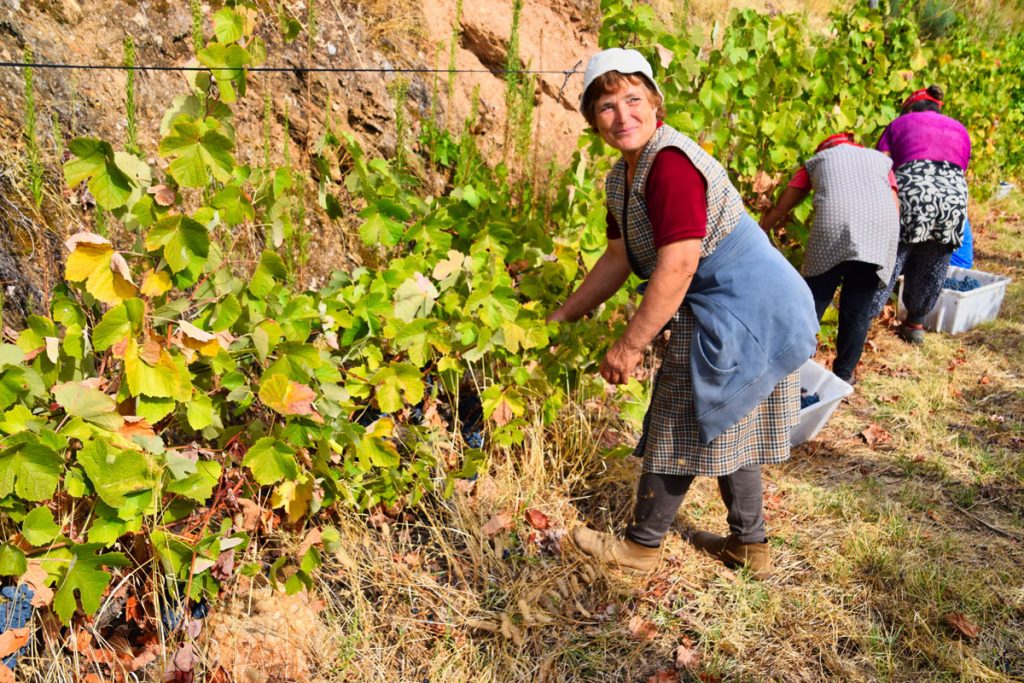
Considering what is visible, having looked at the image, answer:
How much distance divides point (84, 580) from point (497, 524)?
1.27 m

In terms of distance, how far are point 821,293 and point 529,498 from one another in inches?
77.5

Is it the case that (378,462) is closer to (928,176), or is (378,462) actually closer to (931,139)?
(928,176)

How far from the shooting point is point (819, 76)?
4.05 m

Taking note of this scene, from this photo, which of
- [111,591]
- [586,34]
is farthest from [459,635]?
[586,34]

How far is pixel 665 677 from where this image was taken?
2.14 metres

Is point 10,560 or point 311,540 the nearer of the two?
point 10,560

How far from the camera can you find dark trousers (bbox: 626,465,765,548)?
2.26 metres

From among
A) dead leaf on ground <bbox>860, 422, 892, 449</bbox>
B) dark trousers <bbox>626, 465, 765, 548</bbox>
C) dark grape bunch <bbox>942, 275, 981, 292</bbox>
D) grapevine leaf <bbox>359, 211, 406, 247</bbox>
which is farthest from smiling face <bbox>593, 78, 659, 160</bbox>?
dark grape bunch <bbox>942, 275, 981, 292</bbox>

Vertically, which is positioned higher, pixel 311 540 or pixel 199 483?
pixel 199 483

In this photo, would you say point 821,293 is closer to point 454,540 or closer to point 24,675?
point 454,540

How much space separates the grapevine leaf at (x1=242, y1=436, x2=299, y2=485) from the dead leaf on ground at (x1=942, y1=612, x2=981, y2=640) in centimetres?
212

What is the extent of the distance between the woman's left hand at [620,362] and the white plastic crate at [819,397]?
149 cm

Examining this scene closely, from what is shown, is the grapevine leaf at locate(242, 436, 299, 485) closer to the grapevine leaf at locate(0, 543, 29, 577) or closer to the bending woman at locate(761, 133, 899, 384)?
the grapevine leaf at locate(0, 543, 29, 577)

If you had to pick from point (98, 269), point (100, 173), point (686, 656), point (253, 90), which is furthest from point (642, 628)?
point (253, 90)
